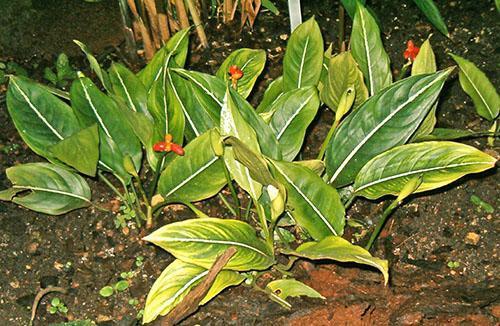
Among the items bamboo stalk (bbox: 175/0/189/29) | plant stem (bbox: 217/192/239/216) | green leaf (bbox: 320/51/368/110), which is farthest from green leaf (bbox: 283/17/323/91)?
bamboo stalk (bbox: 175/0/189/29)

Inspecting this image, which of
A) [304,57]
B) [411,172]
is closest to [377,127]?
[411,172]

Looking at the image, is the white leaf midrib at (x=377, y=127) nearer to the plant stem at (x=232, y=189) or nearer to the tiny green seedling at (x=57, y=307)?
the plant stem at (x=232, y=189)

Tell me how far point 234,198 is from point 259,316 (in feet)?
0.79

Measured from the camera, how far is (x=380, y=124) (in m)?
1.54

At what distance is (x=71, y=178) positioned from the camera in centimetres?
166

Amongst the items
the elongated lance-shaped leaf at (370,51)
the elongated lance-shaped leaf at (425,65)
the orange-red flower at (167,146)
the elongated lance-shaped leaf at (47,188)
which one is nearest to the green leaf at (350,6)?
the elongated lance-shaped leaf at (370,51)

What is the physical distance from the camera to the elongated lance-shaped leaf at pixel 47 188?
5.30 ft

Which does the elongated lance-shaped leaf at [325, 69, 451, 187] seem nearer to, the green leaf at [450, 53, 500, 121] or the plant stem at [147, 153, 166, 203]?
the green leaf at [450, 53, 500, 121]

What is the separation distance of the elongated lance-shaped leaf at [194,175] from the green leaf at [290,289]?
0.72ft

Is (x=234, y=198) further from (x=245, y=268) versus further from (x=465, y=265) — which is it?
(x=465, y=265)

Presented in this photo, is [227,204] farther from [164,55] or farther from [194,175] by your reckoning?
[164,55]

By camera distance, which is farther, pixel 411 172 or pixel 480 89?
pixel 480 89

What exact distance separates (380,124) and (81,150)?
56 centimetres

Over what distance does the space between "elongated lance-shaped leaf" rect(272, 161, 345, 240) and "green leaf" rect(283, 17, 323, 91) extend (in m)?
0.30
